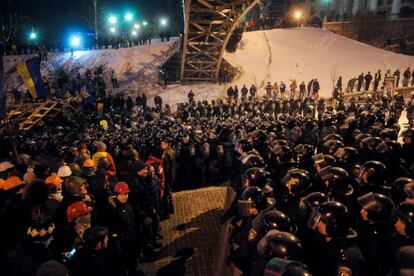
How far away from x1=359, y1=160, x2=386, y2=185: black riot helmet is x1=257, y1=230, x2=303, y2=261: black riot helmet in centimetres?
227

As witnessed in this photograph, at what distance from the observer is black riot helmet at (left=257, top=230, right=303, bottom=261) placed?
346 cm

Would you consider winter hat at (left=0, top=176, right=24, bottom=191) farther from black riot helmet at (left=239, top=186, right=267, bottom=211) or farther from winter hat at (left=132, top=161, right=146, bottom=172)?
black riot helmet at (left=239, top=186, right=267, bottom=211)

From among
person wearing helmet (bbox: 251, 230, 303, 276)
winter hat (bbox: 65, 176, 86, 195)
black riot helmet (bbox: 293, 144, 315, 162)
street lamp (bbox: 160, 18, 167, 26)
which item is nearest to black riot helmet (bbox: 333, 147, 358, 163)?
black riot helmet (bbox: 293, 144, 315, 162)

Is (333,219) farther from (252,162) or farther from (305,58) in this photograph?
(305,58)

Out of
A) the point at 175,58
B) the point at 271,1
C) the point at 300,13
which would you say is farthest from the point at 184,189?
the point at 271,1

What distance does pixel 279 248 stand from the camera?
11.5 ft

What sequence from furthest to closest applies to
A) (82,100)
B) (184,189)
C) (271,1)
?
(271,1) → (82,100) → (184,189)

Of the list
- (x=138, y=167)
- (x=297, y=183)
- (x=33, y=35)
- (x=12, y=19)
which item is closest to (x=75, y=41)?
(x=33, y=35)

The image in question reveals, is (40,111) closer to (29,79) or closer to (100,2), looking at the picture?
(29,79)

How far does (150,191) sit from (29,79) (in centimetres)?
1352

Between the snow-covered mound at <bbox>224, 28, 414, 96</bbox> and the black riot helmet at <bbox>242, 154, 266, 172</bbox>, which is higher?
the snow-covered mound at <bbox>224, 28, 414, 96</bbox>

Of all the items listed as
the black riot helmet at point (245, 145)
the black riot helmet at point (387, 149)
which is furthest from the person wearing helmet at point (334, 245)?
the black riot helmet at point (245, 145)

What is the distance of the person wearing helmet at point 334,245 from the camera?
338cm

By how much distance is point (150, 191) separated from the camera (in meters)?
7.02
